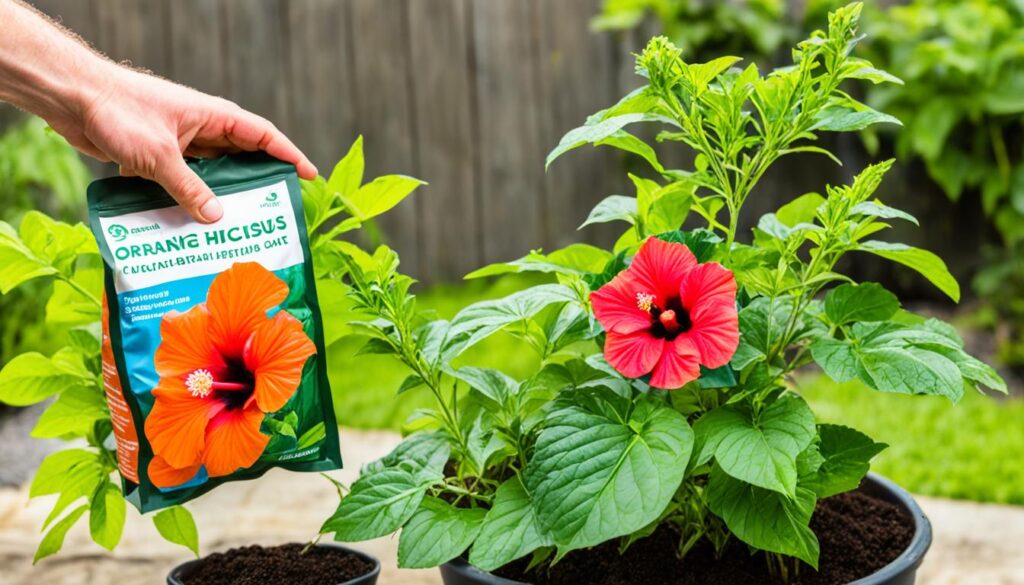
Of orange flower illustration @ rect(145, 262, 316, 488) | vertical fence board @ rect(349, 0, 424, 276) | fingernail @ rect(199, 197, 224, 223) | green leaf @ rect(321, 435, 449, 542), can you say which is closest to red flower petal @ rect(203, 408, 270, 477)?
orange flower illustration @ rect(145, 262, 316, 488)

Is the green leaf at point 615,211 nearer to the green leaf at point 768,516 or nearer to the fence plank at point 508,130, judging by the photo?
the green leaf at point 768,516

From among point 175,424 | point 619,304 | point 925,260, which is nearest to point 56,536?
point 175,424

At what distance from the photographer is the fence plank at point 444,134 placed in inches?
151

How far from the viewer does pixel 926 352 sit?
110cm

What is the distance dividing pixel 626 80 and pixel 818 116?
9.16ft

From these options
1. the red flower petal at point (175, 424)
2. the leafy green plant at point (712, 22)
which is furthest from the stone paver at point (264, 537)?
the leafy green plant at point (712, 22)

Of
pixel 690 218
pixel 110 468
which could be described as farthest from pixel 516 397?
pixel 690 218

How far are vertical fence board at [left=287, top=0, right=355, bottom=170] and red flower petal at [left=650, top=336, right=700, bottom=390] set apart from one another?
9.23 feet

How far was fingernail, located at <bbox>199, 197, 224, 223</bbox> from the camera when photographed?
120cm

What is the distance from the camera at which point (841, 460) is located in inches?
46.2

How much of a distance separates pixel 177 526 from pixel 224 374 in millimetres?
305

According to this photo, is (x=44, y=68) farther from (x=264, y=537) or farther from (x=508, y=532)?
(x=264, y=537)

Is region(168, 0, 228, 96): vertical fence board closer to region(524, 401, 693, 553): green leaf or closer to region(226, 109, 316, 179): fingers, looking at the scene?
region(226, 109, 316, 179): fingers

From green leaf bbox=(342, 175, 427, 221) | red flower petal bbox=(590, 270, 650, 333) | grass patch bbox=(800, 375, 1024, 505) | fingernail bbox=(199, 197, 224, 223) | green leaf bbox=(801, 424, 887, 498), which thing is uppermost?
fingernail bbox=(199, 197, 224, 223)
